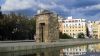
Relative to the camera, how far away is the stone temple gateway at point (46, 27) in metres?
47.4

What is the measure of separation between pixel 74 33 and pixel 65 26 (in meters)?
7.59

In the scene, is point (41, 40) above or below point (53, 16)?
below

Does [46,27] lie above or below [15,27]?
below

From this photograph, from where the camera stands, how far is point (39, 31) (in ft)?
160

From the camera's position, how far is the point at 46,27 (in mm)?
47656

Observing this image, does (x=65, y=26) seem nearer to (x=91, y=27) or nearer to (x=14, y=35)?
(x=91, y=27)

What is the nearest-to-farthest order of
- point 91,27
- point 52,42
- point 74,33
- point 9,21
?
point 52,42 < point 9,21 < point 74,33 < point 91,27

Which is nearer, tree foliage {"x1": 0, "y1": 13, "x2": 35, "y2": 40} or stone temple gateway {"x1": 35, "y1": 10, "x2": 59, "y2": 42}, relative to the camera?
stone temple gateway {"x1": 35, "y1": 10, "x2": 59, "y2": 42}

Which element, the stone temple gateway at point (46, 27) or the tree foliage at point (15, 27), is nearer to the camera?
the stone temple gateway at point (46, 27)

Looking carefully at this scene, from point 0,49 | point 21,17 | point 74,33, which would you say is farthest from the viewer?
point 74,33

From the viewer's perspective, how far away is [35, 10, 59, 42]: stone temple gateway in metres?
47.4

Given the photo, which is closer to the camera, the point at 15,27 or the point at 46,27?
the point at 46,27

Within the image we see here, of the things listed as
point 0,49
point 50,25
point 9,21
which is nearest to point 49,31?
point 50,25

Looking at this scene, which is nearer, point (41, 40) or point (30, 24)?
point (41, 40)
